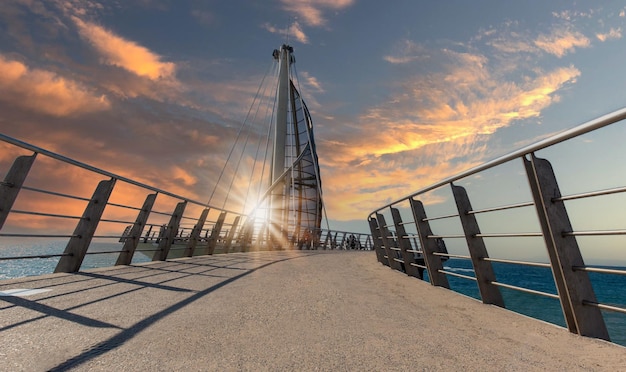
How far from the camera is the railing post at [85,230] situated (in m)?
4.41

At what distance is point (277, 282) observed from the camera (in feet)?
13.6

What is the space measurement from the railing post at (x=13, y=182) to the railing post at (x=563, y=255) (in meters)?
4.70

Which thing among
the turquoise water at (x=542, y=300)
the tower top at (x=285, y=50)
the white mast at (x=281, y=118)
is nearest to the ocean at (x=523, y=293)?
the turquoise water at (x=542, y=300)

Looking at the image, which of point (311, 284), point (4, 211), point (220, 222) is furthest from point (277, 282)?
point (220, 222)

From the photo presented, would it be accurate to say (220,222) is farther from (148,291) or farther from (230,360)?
(230,360)

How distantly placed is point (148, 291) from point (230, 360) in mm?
2128

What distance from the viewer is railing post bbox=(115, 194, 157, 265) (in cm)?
560

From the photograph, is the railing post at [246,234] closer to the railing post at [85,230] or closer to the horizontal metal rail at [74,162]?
the horizontal metal rail at [74,162]

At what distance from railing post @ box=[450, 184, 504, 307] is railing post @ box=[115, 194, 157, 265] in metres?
4.88

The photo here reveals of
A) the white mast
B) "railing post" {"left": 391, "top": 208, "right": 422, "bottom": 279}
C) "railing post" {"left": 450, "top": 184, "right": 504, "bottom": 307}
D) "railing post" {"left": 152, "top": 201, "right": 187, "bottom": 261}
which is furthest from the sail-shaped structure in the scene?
"railing post" {"left": 450, "top": 184, "right": 504, "bottom": 307}

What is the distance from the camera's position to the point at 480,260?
3.14 meters

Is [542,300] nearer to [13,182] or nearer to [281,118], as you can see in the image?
[281,118]

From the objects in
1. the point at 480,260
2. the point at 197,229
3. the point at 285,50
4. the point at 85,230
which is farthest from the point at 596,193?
the point at 285,50

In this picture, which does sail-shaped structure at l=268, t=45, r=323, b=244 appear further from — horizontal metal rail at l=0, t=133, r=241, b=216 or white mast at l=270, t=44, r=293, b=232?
horizontal metal rail at l=0, t=133, r=241, b=216
